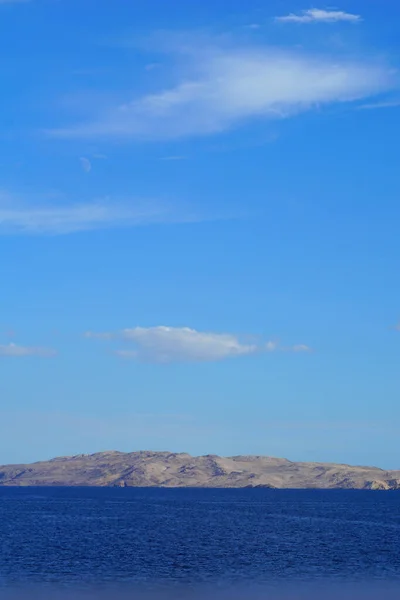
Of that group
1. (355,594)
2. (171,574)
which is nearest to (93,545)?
(171,574)

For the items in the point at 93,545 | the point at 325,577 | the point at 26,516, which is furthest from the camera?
the point at 26,516

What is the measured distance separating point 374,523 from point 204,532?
5254cm

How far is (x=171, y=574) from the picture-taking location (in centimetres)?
8075

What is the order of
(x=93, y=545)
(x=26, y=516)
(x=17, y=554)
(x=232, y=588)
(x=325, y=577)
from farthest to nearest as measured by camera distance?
(x=26, y=516) → (x=93, y=545) → (x=17, y=554) → (x=325, y=577) → (x=232, y=588)

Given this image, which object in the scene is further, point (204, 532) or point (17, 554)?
point (204, 532)

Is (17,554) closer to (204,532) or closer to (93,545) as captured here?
(93,545)

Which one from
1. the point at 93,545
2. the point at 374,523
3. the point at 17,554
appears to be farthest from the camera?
the point at 374,523

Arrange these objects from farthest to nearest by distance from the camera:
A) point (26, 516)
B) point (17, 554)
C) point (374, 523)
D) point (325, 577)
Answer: point (26, 516), point (374, 523), point (17, 554), point (325, 577)

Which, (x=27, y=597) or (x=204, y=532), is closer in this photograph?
(x=27, y=597)

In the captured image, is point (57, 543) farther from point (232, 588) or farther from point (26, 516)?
point (26, 516)

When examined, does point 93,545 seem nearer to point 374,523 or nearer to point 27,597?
point 27,597

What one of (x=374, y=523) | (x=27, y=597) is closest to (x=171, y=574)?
(x=27, y=597)

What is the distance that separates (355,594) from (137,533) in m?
74.3

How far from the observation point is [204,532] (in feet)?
460
